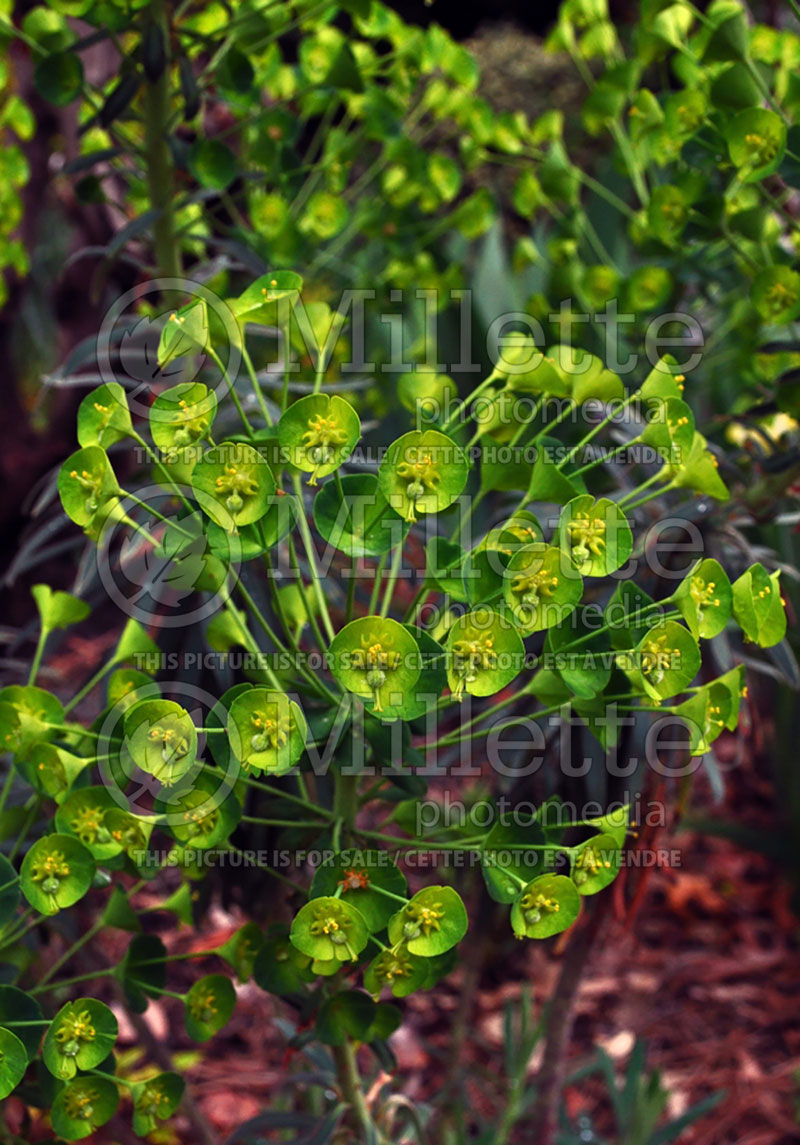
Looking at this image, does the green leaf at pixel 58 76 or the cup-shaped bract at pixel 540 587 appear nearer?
the cup-shaped bract at pixel 540 587

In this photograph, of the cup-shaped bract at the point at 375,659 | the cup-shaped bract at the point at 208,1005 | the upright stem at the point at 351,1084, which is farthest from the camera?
the upright stem at the point at 351,1084

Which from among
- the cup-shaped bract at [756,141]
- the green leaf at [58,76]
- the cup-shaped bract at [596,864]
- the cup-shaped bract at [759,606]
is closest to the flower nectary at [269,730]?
the cup-shaped bract at [596,864]

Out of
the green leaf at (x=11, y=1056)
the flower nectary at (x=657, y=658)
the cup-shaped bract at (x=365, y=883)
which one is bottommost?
the green leaf at (x=11, y=1056)

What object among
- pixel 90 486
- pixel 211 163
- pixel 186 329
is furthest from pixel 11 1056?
pixel 211 163

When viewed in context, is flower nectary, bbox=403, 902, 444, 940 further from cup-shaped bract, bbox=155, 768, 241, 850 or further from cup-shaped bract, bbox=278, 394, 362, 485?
cup-shaped bract, bbox=278, 394, 362, 485

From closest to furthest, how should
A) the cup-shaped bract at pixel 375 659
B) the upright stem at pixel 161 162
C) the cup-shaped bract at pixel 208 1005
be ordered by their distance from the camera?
the cup-shaped bract at pixel 375 659
the cup-shaped bract at pixel 208 1005
the upright stem at pixel 161 162

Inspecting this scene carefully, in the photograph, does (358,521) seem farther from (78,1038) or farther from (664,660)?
(78,1038)

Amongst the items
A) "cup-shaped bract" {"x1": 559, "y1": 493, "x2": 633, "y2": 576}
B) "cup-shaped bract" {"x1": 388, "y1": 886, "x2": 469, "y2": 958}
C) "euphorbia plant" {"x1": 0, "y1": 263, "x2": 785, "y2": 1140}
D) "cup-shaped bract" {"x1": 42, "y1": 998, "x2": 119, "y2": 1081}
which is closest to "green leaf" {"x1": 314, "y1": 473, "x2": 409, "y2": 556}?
"euphorbia plant" {"x1": 0, "y1": 263, "x2": 785, "y2": 1140}

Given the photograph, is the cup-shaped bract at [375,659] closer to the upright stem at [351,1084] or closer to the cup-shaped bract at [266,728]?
the cup-shaped bract at [266,728]
